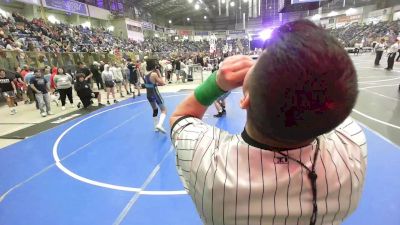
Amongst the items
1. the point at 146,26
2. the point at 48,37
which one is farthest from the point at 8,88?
the point at 146,26

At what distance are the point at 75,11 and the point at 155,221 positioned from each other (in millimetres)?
28199

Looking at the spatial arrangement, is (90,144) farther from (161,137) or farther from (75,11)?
(75,11)

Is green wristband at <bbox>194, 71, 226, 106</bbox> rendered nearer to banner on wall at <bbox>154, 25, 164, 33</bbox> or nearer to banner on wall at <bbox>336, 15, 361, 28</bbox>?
banner on wall at <bbox>154, 25, 164, 33</bbox>

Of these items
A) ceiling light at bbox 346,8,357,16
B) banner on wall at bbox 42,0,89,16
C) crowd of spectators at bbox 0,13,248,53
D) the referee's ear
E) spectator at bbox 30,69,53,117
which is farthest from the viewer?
ceiling light at bbox 346,8,357,16

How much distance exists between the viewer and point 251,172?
729 millimetres

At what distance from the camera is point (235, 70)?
0.79 m

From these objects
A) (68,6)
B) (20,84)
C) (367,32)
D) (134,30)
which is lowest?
(20,84)

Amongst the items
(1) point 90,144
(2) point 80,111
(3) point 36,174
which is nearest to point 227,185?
(3) point 36,174

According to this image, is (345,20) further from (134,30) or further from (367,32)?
(134,30)

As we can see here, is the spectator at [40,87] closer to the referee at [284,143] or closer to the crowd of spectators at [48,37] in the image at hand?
the crowd of spectators at [48,37]

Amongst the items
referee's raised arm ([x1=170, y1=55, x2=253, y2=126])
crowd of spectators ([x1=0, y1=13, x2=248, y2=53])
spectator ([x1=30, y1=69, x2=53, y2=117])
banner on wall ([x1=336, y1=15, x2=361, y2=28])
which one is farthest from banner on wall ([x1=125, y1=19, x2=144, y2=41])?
referee's raised arm ([x1=170, y1=55, x2=253, y2=126])

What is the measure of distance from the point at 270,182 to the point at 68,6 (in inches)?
1142

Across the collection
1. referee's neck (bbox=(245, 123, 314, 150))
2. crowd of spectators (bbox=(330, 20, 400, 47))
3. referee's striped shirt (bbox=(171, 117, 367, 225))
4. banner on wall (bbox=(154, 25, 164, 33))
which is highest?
banner on wall (bbox=(154, 25, 164, 33))

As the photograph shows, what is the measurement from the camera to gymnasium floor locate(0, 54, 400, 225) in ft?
11.1
